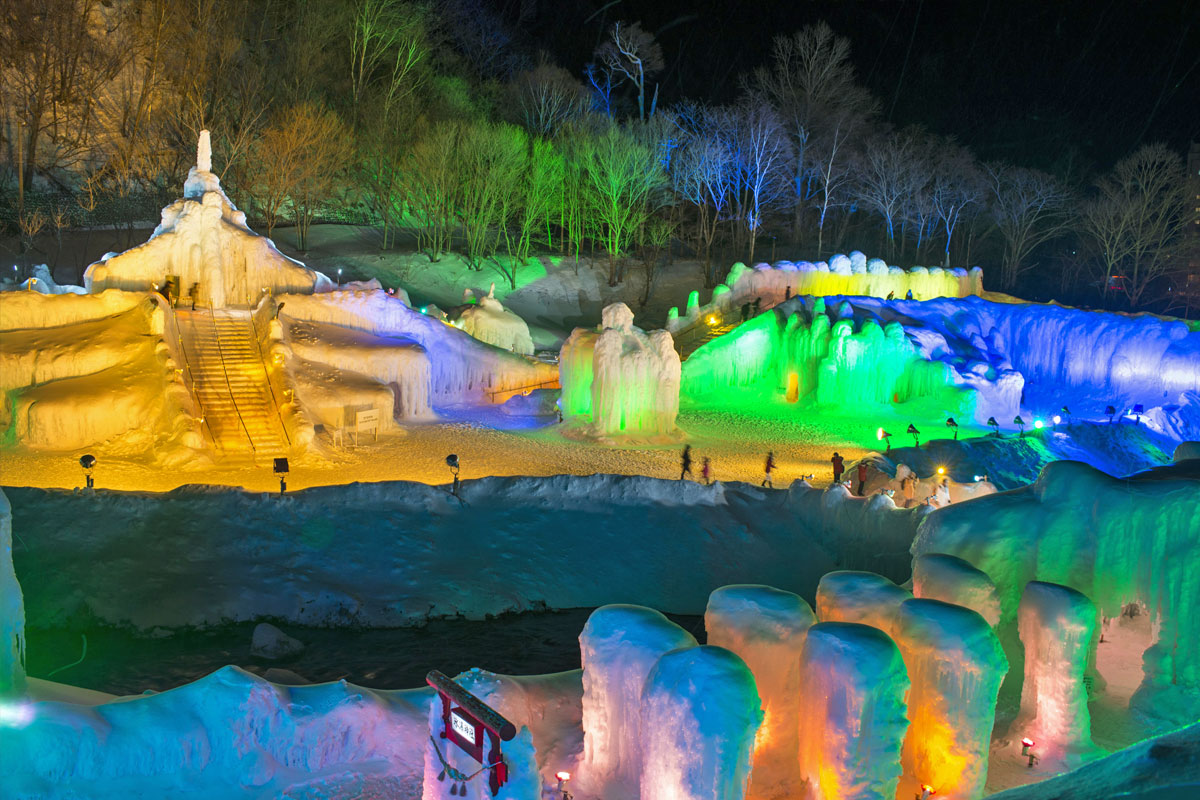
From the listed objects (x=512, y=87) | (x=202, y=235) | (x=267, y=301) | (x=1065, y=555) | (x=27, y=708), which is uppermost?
(x=512, y=87)

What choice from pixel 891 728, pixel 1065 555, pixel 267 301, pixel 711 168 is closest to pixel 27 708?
pixel 891 728

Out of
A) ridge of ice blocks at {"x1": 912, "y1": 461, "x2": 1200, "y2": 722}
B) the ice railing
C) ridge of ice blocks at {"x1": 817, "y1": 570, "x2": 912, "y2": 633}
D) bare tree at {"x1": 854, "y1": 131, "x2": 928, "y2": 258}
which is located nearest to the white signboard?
ridge of ice blocks at {"x1": 817, "y1": 570, "x2": 912, "y2": 633}

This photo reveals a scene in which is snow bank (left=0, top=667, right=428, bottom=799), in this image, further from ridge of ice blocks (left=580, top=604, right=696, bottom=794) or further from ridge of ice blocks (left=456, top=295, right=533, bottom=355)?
ridge of ice blocks (left=456, top=295, right=533, bottom=355)

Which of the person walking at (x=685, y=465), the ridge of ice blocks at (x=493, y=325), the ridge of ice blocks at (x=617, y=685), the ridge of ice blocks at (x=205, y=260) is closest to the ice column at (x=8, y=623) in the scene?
the ridge of ice blocks at (x=617, y=685)

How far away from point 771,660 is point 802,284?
31122 millimetres

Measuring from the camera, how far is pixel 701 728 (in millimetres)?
9195

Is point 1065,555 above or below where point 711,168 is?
below

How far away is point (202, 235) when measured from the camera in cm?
2873

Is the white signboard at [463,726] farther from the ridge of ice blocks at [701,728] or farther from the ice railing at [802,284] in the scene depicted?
the ice railing at [802,284]

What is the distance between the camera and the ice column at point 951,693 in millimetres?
10445

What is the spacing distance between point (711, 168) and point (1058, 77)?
110 ft

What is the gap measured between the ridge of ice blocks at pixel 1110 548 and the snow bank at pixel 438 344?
67.0 ft

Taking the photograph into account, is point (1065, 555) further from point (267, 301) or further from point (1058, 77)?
point (1058, 77)

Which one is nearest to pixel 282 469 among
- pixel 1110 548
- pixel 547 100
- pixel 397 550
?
pixel 397 550
